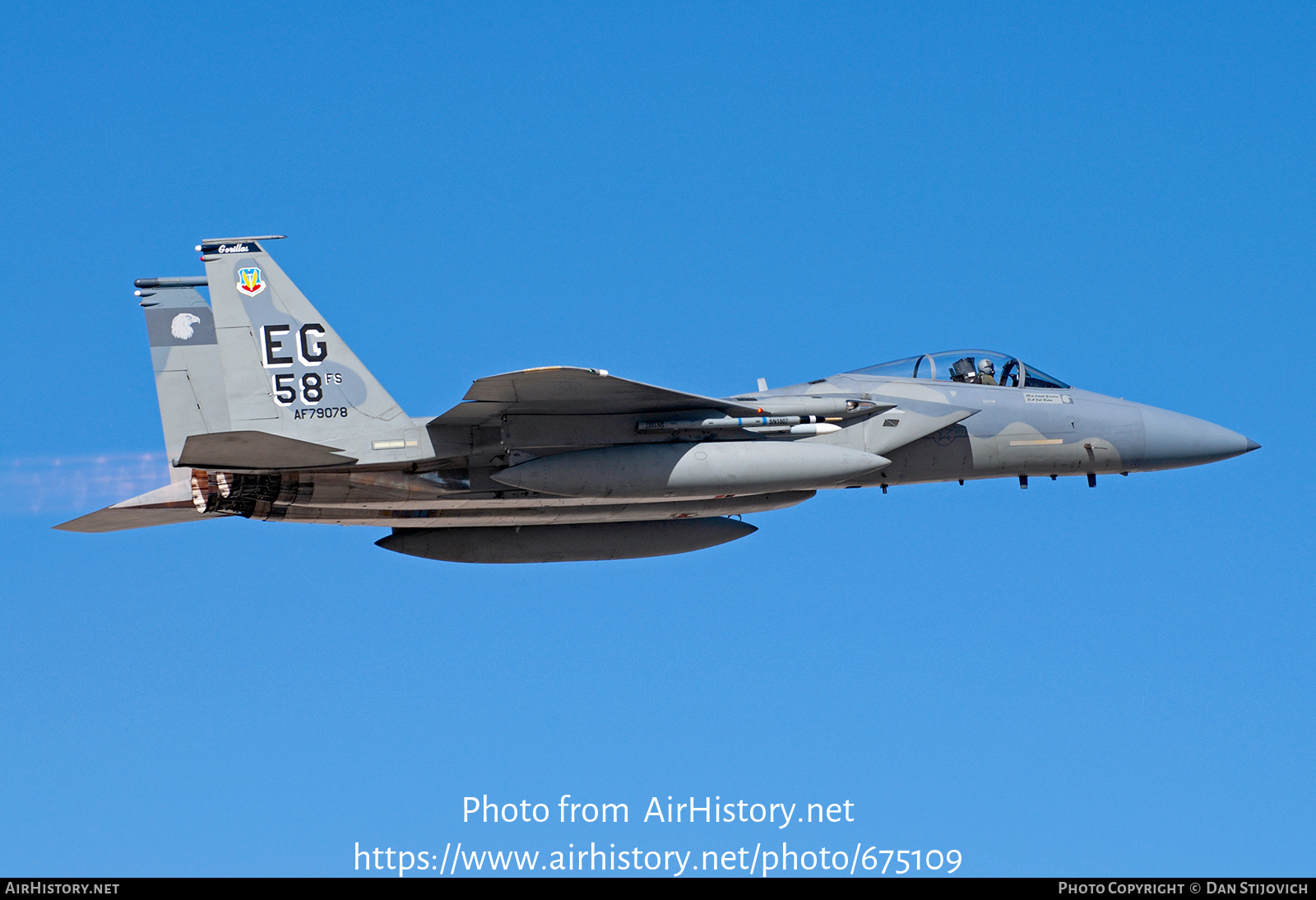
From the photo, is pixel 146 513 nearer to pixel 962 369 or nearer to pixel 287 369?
pixel 287 369

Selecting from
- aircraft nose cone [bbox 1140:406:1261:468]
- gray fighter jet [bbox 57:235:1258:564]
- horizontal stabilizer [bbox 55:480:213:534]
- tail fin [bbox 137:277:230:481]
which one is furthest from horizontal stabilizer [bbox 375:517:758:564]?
aircraft nose cone [bbox 1140:406:1261:468]

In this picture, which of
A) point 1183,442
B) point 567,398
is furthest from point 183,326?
point 1183,442

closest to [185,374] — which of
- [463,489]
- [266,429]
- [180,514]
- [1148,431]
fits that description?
[180,514]

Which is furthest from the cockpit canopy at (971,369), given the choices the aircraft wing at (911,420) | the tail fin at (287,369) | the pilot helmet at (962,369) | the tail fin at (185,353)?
the tail fin at (185,353)

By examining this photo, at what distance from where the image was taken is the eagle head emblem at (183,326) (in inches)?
665

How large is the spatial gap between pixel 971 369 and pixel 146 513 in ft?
34.0

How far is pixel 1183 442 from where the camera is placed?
16688 mm

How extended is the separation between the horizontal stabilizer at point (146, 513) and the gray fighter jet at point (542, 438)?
0.10ft

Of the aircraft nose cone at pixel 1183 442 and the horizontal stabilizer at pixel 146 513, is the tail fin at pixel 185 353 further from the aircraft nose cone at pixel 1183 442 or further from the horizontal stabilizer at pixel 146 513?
the aircraft nose cone at pixel 1183 442

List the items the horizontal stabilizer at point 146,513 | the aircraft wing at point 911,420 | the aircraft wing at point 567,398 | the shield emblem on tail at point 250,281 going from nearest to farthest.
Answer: the aircraft wing at point 567,398, the shield emblem on tail at point 250,281, the horizontal stabilizer at point 146,513, the aircraft wing at point 911,420

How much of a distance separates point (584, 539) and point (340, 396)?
396 cm

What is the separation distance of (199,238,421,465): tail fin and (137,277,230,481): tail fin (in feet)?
7.74
